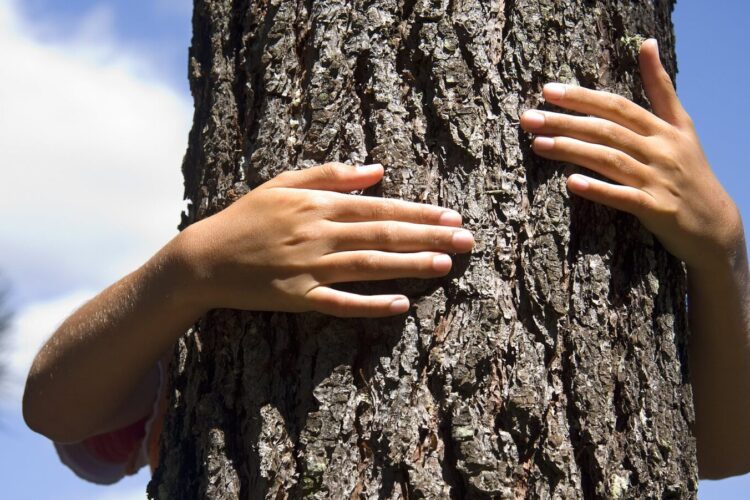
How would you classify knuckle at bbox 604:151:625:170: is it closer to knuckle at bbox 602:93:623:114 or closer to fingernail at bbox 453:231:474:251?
knuckle at bbox 602:93:623:114

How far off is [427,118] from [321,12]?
30 centimetres

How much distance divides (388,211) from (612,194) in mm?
412

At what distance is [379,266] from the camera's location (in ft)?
4.45

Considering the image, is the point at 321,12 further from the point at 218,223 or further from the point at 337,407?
the point at 337,407

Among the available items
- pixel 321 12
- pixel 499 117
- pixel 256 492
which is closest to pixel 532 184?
pixel 499 117

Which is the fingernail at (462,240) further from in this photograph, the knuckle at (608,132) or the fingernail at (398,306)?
the knuckle at (608,132)

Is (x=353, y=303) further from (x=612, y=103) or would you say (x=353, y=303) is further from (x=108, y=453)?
(x=108, y=453)

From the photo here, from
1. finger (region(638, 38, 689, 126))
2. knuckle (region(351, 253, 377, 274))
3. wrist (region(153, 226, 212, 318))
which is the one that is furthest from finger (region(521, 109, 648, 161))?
wrist (region(153, 226, 212, 318))

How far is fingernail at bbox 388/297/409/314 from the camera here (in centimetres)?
134

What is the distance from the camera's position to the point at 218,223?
146 cm

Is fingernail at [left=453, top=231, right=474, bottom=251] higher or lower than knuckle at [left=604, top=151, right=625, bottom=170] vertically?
lower

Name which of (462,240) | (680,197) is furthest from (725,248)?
(462,240)

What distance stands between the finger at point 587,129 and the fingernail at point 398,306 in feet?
1.26

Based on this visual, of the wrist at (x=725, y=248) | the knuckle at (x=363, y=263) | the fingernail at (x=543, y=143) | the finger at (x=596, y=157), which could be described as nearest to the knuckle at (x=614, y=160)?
the finger at (x=596, y=157)
